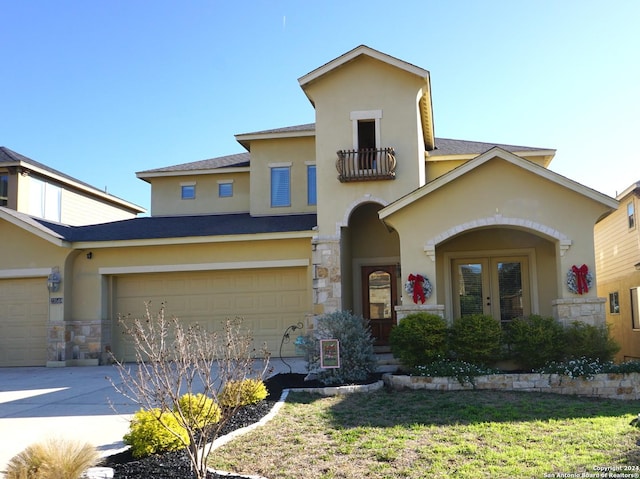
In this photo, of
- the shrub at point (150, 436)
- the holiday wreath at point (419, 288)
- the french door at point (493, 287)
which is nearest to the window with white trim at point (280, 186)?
the french door at point (493, 287)

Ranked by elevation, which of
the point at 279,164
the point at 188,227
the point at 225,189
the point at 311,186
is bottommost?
the point at 188,227

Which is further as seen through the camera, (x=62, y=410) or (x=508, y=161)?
(x=508, y=161)

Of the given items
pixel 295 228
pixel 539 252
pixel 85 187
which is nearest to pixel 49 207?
pixel 85 187

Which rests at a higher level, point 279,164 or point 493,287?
point 279,164

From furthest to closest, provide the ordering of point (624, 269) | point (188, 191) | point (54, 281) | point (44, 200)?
1. point (44, 200)
2. point (188, 191)
3. point (624, 269)
4. point (54, 281)

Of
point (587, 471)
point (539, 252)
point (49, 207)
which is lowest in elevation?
point (587, 471)

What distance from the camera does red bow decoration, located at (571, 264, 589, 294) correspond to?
11711 mm

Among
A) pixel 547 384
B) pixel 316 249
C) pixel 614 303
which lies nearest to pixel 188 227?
pixel 316 249

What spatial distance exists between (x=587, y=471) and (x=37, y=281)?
50.8 ft

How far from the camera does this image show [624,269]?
18156 mm

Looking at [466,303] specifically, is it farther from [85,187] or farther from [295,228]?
[85,187]

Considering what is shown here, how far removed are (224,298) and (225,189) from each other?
4.91 metres

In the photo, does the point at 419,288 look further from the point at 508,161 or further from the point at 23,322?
the point at 23,322

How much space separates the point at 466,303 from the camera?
1463 cm
